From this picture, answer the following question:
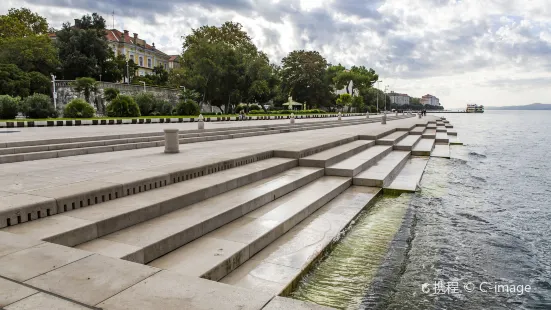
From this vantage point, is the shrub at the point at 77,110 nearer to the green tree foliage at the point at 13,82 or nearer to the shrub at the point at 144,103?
the shrub at the point at 144,103

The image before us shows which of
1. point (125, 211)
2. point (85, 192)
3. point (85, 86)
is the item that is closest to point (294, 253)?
point (125, 211)

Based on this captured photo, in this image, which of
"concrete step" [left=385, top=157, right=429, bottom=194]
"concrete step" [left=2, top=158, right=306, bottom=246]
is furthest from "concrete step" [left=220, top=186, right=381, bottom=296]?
"concrete step" [left=385, top=157, right=429, bottom=194]

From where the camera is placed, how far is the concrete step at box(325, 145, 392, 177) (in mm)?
9527

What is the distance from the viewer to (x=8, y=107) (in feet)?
82.4

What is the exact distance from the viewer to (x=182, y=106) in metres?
35.8

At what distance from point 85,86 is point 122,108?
13.2 m

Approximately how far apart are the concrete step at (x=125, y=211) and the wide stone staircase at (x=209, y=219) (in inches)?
0.5

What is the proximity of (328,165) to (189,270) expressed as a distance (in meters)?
6.54

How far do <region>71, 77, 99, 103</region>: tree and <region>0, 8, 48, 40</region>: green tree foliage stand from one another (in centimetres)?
1535

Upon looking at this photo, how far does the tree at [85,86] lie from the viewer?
130 feet

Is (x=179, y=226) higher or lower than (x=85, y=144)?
lower

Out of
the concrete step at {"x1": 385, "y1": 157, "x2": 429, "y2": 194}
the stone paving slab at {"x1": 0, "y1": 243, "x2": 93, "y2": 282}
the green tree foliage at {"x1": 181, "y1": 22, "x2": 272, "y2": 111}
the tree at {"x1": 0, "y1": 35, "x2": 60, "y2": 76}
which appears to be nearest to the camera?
the stone paving slab at {"x1": 0, "y1": 243, "x2": 93, "y2": 282}

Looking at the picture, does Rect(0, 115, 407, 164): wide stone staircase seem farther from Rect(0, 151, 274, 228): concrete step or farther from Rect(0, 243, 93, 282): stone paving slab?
Rect(0, 243, 93, 282): stone paving slab

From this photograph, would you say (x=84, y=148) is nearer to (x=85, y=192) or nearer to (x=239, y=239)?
(x=85, y=192)
